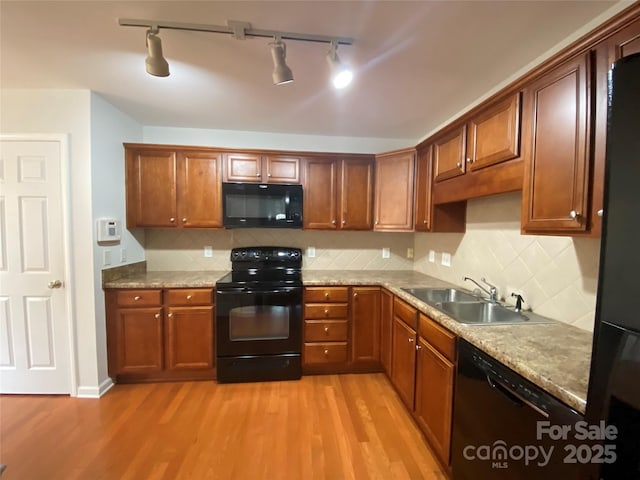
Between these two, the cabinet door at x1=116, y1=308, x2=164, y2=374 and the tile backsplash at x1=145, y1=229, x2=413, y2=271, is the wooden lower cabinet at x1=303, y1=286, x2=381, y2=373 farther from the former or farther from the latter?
the cabinet door at x1=116, y1=308, x2=164, y2=374

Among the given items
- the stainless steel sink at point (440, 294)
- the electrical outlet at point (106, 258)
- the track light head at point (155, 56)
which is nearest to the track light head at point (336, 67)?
the track light head at point (155, 56)

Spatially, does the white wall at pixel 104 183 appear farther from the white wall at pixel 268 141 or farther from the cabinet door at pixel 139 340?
the white wall at pixel 268 141

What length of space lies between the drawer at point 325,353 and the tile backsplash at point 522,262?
4.00ft

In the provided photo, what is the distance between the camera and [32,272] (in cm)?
219

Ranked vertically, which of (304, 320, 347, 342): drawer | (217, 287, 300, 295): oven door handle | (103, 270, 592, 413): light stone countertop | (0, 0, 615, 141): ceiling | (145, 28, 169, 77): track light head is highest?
(0, 0, 615, 141): ceiling

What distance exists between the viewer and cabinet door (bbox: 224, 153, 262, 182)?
2.75m

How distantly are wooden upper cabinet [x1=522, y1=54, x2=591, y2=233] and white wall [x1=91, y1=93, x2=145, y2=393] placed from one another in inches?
119

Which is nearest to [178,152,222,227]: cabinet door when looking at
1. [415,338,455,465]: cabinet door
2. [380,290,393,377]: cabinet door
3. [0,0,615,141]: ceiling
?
[0,0,615,141]: ceiling

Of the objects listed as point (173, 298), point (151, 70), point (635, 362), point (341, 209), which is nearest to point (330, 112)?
point (341, 209)

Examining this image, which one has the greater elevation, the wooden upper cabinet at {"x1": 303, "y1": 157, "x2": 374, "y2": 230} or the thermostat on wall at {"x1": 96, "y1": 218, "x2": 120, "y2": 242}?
the wooden upper cabinet at {"x1": 303, "y1": 157, "x2": 374, "y2": 230}

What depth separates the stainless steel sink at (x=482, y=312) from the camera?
169 centimetres

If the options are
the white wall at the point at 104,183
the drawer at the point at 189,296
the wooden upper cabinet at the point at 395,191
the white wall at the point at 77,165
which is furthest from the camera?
the wooden upper cabinet at the point at 395,191

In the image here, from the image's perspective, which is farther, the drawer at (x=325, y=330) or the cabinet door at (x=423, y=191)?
the drawer at (x=325, y=330)

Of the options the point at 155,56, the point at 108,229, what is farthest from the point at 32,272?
the point at 155,56
